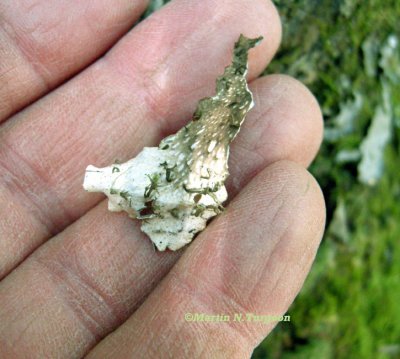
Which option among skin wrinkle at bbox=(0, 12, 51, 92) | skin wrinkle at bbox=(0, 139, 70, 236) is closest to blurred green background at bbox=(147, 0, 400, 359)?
skin wrinkle at bbox=(0, 12, 51, 92)

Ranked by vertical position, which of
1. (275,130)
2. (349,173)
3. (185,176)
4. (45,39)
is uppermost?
(45,39)

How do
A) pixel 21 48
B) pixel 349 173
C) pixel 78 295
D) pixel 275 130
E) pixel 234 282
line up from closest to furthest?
pixel 234 282
pixel 78 295
pixel 275 130
pixel 21 48
pixel 349 173

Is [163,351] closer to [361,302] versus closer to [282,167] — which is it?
[282,167]

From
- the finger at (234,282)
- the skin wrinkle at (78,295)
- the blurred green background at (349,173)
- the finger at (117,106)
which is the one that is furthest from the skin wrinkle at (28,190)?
Answer: the blurred green background at (349,173)

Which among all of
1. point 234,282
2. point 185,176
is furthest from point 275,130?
point 234,282

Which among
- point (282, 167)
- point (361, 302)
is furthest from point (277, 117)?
point (361, 302)

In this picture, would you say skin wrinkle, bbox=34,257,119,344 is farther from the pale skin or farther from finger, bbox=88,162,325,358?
finger, bbox=88,162,325,358

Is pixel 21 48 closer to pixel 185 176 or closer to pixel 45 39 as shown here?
pixel 45 39
